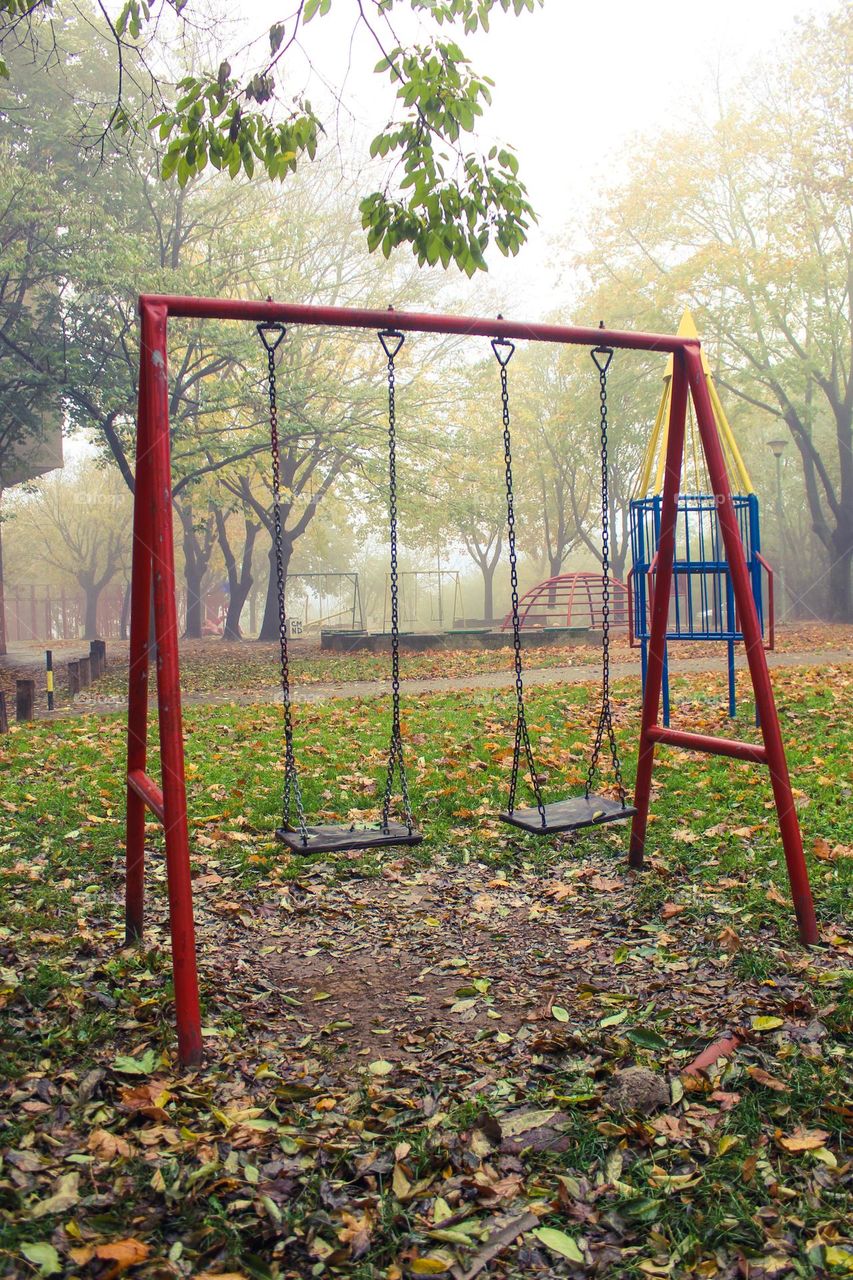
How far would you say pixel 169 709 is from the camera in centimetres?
316

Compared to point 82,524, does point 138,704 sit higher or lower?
lower

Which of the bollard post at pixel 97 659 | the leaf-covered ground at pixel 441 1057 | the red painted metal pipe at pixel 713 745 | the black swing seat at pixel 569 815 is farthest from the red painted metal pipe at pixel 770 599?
the bollard post at pixel 97 659

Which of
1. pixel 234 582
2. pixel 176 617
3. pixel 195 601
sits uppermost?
pixel 234 582

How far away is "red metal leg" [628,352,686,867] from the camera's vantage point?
4.23m

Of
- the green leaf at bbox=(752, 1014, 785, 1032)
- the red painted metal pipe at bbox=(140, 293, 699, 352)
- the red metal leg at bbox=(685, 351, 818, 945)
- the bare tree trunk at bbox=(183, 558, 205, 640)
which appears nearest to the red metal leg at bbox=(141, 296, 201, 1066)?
the red painted metal pipe at bbox=(140, 293, 699, 352)

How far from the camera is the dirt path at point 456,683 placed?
11781 millimetres

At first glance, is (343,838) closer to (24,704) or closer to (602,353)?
(602,353)

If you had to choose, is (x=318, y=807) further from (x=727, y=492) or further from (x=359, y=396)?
(x=359, y=396)

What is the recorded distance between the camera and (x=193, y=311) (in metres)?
3.53

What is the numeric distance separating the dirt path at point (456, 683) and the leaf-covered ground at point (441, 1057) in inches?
241

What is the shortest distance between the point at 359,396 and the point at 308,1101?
19.0 meters

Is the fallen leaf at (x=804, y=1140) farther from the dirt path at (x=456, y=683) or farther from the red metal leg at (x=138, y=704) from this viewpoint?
the dirt path at (x=456, y=683)

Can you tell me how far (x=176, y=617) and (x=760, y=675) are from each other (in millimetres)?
2285

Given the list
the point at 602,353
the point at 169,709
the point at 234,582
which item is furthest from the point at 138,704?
the point at 234,582
